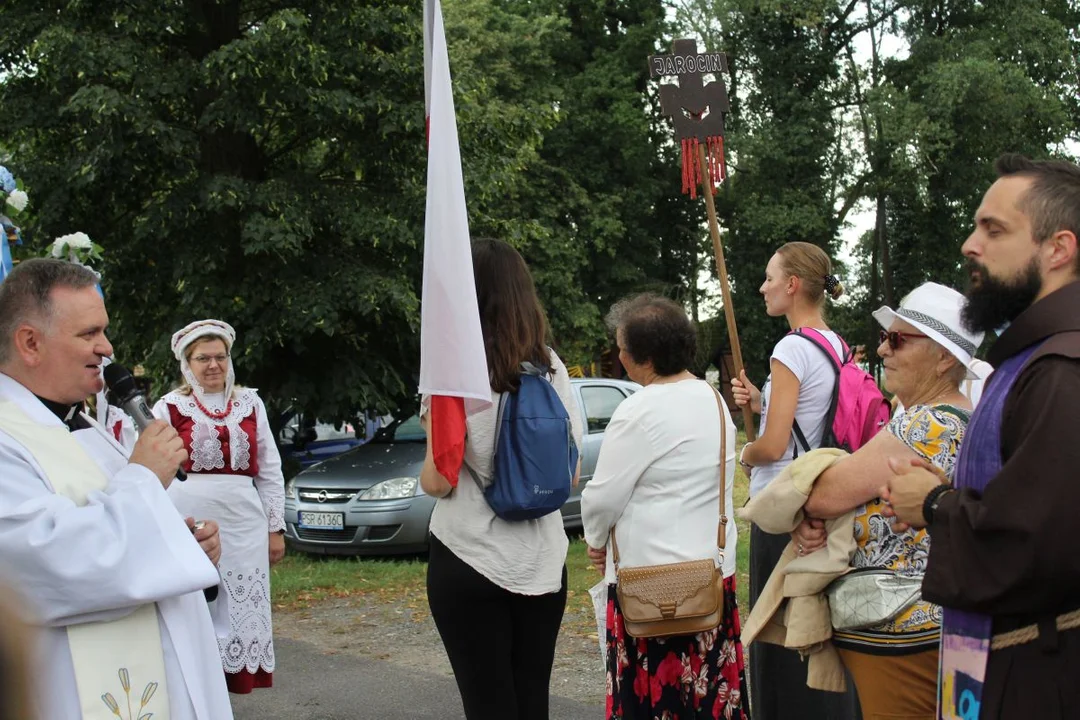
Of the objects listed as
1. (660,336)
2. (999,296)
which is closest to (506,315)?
(660,336)

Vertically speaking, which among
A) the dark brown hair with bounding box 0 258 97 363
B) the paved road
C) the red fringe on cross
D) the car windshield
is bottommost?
the paved road

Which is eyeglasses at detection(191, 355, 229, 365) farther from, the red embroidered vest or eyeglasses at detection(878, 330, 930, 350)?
eyeglasses at detection(878, 330, 930, 350)

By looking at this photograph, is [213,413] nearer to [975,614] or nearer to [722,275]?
[722,275]

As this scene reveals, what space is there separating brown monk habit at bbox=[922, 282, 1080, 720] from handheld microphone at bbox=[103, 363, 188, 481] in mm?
1864

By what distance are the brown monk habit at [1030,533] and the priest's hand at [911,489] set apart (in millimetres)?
139

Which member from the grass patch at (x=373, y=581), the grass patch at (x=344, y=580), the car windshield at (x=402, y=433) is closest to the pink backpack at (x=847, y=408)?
the grass patch at (x=373, y=581)

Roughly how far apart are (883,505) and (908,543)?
0.13 meters

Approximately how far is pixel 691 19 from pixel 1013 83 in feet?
34.4

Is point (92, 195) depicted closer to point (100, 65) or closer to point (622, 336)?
point (100, 65)

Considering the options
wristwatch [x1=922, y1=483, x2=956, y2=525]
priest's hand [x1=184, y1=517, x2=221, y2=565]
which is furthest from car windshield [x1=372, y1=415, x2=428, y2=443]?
wristwatch [x1=922, y1=483, x2=956, y2=525]

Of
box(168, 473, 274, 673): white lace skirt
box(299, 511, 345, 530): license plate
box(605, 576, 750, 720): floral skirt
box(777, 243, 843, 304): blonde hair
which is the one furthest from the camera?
box(299, 511, 345, 530): license plate

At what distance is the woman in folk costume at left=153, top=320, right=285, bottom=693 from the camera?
226 inches

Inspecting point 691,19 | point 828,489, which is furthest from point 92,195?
point 691,19

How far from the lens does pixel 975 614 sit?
235 cm
